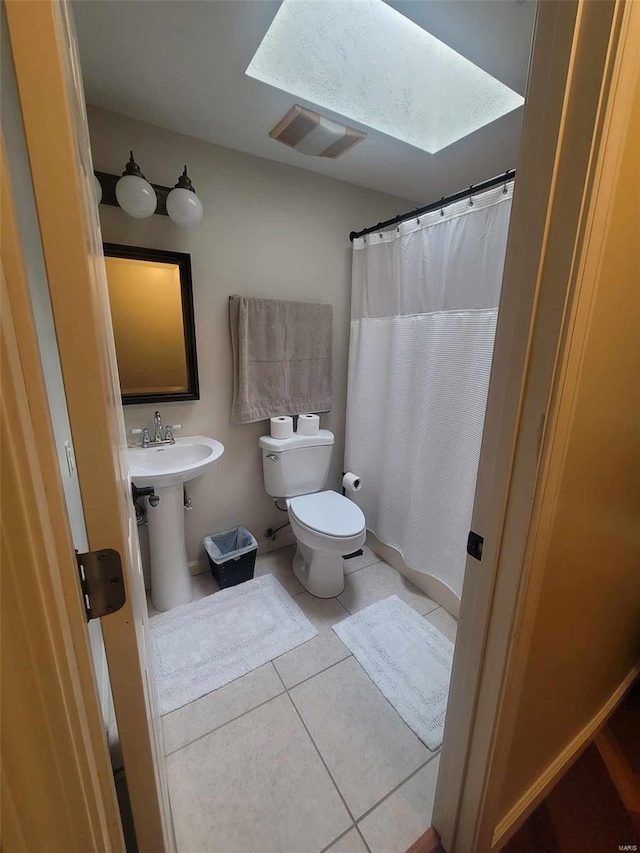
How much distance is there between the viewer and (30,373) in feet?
1.09

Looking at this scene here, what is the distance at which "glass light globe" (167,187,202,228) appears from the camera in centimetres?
151

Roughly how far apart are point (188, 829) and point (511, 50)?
253 cm

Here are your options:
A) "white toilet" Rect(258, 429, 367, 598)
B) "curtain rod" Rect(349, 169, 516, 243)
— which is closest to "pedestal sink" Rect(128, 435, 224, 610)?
"white toilet" Rect(258, 429, 367, 598)

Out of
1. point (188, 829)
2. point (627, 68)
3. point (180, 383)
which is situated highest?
point (627, 68)

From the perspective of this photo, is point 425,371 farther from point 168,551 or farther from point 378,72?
point 168,551

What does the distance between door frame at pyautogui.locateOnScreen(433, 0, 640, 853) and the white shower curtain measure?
2.86 feet

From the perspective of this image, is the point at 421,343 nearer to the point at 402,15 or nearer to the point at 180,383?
the point at 402,15

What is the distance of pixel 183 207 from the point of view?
4.99 feet

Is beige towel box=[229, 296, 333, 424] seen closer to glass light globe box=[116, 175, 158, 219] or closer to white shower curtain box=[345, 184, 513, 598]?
A: white shower curtain box=[345, 184, 513, 598]

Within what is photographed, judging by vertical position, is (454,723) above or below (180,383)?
below

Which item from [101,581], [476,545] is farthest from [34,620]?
[476,545]

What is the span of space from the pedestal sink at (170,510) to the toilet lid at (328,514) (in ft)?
1.77

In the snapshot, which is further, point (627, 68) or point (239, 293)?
point (239, 293)

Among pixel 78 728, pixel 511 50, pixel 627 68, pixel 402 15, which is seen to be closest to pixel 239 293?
pixel 402 15
